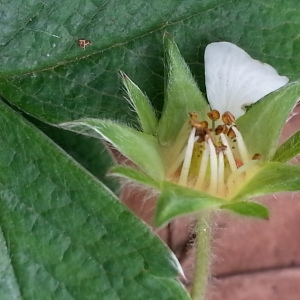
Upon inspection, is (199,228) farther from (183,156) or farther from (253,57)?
(253,57)

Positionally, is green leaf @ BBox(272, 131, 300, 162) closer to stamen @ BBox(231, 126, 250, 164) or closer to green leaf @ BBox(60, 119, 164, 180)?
stamen @ BBox(231, 126, 250, 164)

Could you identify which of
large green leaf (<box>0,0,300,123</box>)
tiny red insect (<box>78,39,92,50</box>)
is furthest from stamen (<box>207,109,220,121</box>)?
tiny red insect (<box>78,39,92,50</box>)

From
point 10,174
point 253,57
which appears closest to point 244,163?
point 253,57

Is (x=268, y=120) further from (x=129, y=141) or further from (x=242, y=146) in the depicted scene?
(x=129, y=141)

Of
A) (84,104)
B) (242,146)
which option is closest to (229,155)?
(242,146)

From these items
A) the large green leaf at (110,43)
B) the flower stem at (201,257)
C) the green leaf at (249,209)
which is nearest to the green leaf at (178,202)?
the green leaf at (249,209)

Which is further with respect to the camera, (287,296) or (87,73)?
(287,296)

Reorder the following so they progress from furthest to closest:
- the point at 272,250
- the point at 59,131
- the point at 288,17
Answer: the point at 272,250 → the point at 59,131 → the point at 288,17
